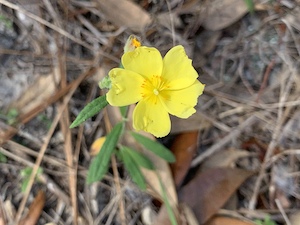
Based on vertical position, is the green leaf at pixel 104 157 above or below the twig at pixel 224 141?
above

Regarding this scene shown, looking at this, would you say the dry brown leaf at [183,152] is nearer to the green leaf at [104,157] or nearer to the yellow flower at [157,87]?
the green leaf at [104,157]

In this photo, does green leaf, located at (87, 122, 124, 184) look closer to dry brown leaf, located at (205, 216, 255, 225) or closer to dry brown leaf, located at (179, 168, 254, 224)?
dry brown leaf, located at (179, 168, 254, 224)

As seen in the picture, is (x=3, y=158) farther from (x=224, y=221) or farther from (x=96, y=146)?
(x=224, y=221)

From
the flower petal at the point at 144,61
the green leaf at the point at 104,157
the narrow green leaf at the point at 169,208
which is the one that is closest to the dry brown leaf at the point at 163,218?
the narrow green leaf at the point at 169,208

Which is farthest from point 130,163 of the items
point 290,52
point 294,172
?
point 290,52

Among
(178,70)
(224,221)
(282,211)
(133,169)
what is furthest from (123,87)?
(282,211)

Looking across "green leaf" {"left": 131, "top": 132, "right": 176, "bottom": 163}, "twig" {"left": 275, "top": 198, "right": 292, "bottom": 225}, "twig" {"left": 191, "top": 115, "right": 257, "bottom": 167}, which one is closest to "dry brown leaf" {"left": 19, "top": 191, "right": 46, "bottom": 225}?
"green leaf" {"left": 131, "top": 132, "right": 176, "bottom": 163}

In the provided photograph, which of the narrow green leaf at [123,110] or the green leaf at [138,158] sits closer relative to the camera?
the narrow green leaf at [123,110]
